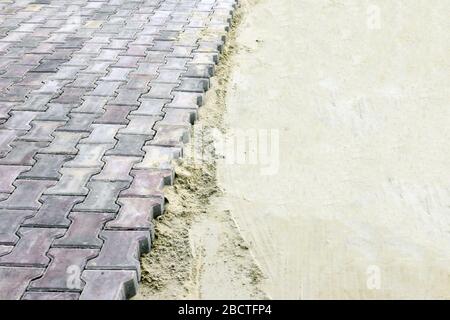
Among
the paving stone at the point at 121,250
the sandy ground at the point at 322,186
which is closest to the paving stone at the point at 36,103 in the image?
the sandy ground at the point at 322,186

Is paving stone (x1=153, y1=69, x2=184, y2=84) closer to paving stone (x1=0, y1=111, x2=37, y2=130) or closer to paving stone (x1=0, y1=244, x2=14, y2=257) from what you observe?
paving stone (x1=0, y1=111, x2=37, y2=130)

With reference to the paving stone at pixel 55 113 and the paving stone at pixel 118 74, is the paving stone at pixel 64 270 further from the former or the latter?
the paving stone at pixel 118 74

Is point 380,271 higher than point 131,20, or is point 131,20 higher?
point 131,20

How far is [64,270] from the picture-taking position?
318 centimetres

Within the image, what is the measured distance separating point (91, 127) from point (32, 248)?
165cm

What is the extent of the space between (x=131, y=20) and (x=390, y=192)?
15.3 feet

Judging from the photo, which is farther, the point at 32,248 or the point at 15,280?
the point at 32,248

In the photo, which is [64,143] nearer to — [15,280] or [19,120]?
[19,120]

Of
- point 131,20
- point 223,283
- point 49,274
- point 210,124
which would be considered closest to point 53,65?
point 131,20

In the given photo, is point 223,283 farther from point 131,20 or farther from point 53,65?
point 131,20

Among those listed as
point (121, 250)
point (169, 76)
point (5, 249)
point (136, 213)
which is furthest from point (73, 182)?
point (169, 76)

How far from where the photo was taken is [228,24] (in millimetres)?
7078
